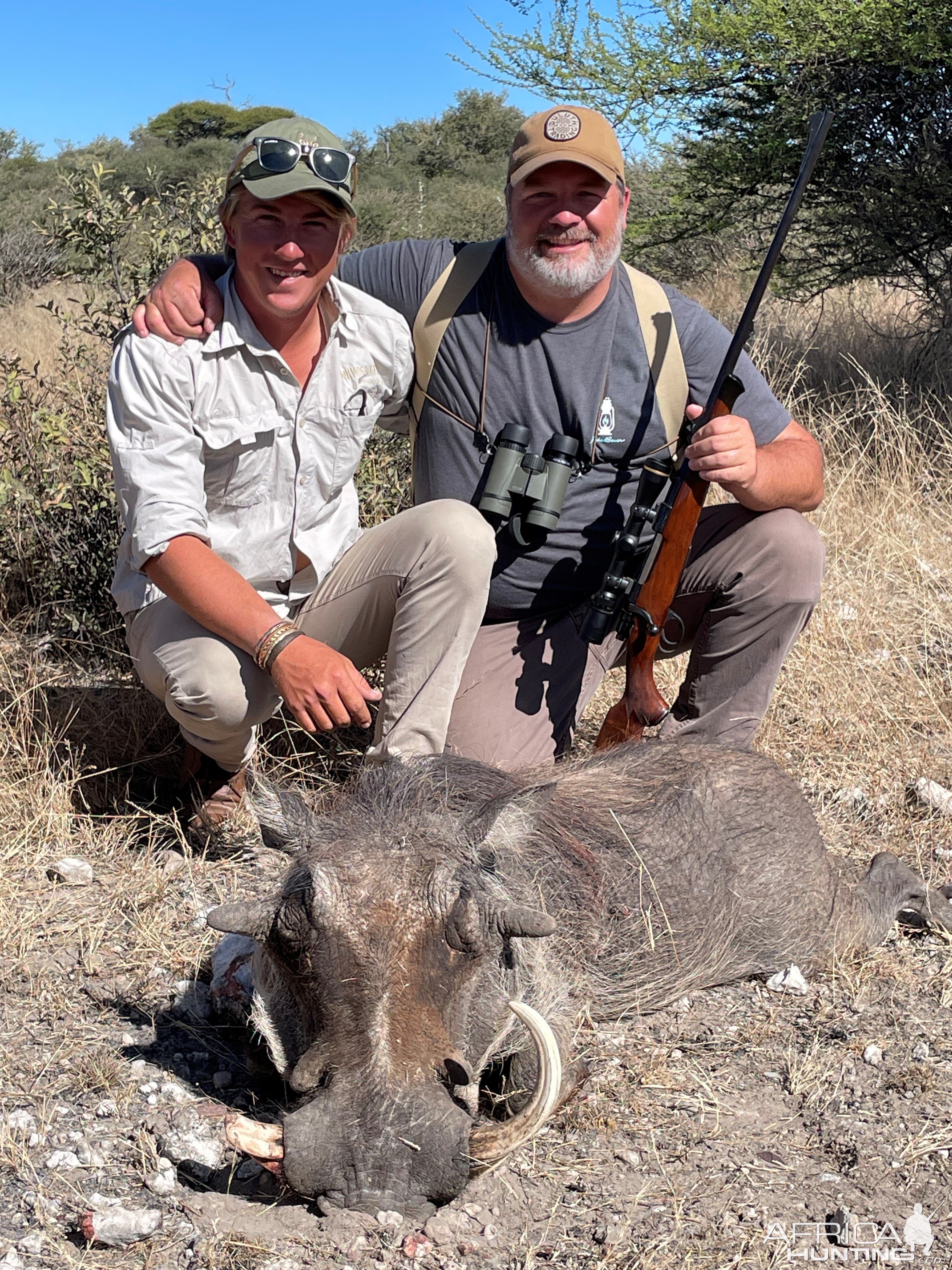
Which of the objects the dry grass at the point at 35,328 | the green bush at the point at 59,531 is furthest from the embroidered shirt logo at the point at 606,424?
the dry grass at the point at 35,328

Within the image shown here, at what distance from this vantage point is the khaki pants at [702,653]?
4.14 m

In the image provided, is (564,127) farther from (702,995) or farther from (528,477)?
(702,995)

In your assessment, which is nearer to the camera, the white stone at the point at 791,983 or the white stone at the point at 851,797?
the white stone at the point at 791,983

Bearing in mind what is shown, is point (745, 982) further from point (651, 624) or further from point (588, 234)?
point (588, 234)

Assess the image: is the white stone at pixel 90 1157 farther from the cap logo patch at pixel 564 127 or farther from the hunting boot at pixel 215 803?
the cap logo patch at pixel 564 127

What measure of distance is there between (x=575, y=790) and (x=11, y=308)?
8.91m

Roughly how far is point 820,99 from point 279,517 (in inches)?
238

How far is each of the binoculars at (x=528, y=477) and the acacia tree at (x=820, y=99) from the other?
4.97 metres

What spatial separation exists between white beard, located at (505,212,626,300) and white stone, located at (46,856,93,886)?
→ 2.28m

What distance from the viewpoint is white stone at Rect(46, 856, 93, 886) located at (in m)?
3.66

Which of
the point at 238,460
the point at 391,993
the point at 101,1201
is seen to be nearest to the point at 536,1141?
the point at 391,993

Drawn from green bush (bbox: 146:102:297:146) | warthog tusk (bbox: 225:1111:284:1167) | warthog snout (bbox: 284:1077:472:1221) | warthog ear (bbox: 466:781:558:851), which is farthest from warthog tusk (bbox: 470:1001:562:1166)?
green bush (bbox: 146:102:297:146)

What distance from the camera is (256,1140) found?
2209 millimetres

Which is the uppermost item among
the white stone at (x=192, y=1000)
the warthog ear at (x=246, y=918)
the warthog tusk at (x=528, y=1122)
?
the warthog ear at (x=246, y=918)
